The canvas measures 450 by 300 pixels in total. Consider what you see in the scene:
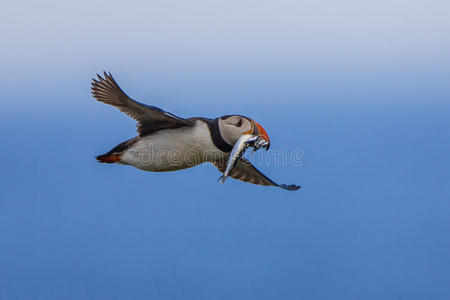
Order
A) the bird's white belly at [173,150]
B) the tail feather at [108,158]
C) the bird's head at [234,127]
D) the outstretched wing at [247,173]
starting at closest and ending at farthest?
the bird's head at [234,127] → the bird's white belly at [173,150] → the tail feather at [108,158] → the outstretched wing at [247,173]

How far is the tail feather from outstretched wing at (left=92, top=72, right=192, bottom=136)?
1.19 feet

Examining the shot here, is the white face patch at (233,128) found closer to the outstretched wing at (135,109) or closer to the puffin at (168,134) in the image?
the puffin at (168,134)

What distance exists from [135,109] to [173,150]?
51cm

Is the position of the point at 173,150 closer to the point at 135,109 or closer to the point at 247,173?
the point at 135,109

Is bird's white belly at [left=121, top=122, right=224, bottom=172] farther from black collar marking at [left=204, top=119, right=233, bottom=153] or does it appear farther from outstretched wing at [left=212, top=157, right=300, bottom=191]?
outstretched wing at [left=212, top=157, right=300, bottom=191]

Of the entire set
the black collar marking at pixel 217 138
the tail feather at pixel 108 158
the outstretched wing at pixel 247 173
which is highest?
the outstretched wing at pixel 247 173

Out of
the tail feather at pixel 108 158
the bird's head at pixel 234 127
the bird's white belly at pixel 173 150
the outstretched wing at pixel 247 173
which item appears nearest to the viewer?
the bird's head at pixel 234 127

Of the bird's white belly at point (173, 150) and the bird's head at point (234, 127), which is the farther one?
the bird's white belly at point (173, 150)

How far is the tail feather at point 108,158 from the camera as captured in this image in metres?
5.85

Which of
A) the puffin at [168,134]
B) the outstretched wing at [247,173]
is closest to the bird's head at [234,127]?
the puffin at [168,134]

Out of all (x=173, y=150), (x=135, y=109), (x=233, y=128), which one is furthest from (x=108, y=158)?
(x=233, y=128)

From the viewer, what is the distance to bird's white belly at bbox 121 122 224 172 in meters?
5.52

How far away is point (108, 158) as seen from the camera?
5883mm

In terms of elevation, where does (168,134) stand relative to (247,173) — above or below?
below
